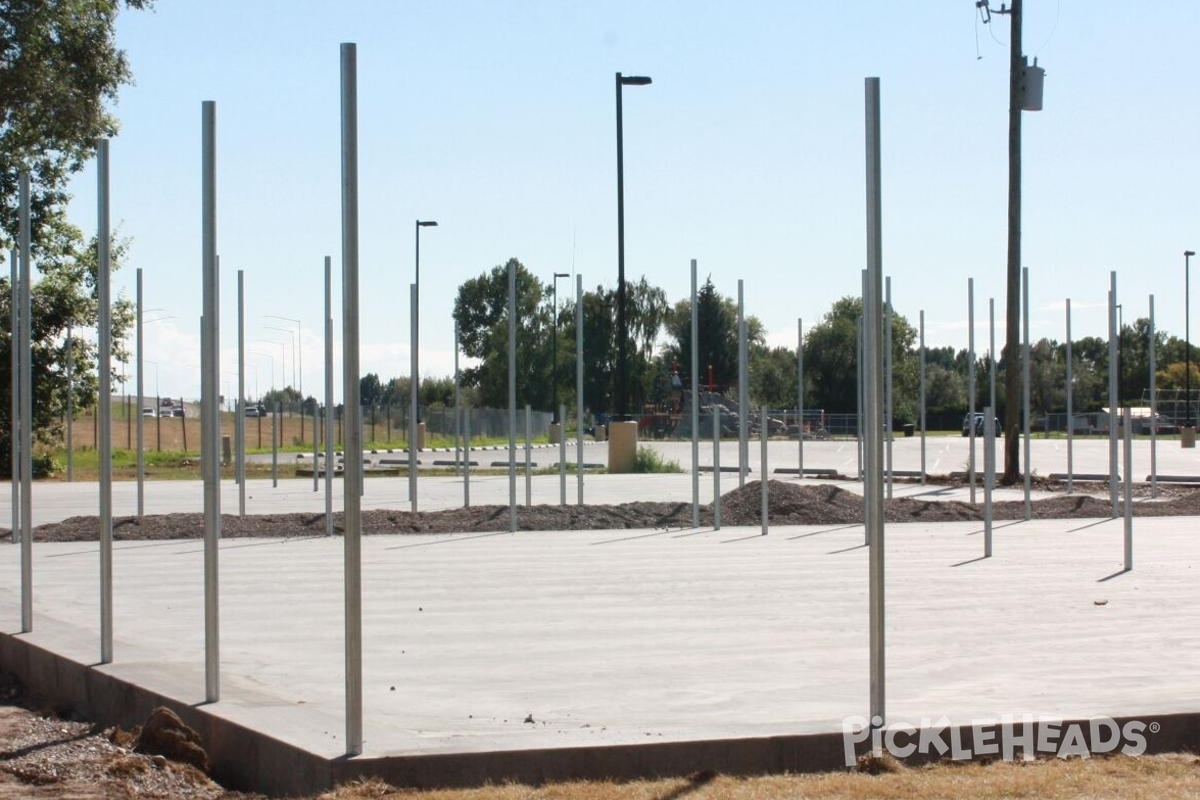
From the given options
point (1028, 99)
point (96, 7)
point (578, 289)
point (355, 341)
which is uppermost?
point (96, 7)

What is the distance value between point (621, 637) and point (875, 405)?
3587mm

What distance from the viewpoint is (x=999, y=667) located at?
309 inches

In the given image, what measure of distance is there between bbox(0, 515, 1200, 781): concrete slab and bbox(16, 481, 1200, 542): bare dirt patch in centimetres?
188

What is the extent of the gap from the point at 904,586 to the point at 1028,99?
15.2 m

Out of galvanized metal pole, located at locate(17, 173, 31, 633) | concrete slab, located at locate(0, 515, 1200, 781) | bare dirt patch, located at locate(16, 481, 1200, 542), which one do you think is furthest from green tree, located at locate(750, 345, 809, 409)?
galvanized metal pole, located at locate(17, 173, 31, 633)

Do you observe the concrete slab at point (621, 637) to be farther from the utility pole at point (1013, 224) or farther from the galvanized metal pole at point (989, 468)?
the utility pole at point (1013, 224)

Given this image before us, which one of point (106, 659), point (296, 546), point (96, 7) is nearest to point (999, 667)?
point (106, 659)

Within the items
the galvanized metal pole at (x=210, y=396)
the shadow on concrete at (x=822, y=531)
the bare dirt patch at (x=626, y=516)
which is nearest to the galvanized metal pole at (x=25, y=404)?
the galvanized metal pole at (x=210, y=396)

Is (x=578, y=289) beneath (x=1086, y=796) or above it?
above

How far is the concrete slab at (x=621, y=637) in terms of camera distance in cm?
638

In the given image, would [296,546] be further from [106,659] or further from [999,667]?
[999,667]

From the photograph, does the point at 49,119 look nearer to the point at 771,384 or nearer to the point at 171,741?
the point at 171,741

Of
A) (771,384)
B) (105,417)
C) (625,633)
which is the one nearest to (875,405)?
(625,633)

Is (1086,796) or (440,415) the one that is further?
(440,415)
